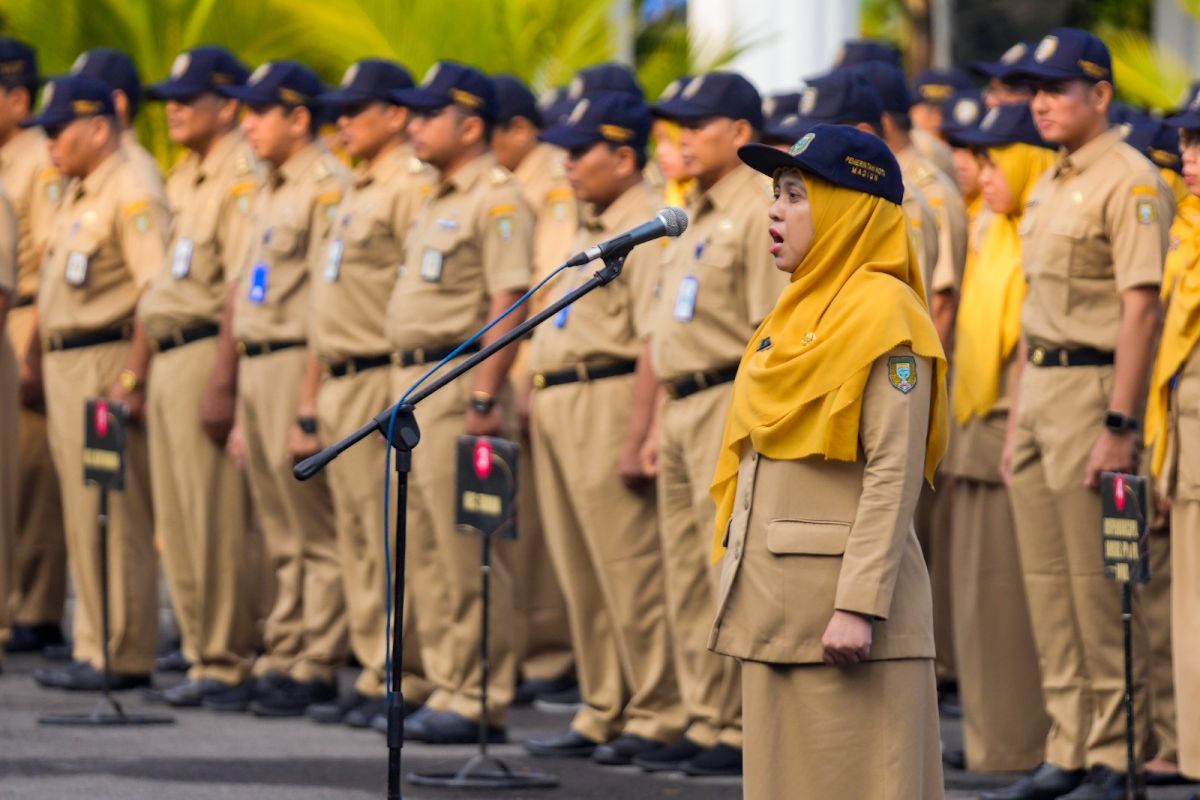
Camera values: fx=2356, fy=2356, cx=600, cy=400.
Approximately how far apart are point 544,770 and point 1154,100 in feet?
31.2

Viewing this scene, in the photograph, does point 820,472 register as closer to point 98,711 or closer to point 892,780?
point 892,780

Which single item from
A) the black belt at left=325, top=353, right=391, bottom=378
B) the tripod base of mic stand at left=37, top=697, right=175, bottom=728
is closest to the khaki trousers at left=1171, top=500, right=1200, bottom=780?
the black belt at left=325, top=353, right=391, bottom=378

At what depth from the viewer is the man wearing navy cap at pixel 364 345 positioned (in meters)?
9.27

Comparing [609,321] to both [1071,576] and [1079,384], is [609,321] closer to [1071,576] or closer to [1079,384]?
[1079,384]

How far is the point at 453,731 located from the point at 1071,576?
2.57 metres

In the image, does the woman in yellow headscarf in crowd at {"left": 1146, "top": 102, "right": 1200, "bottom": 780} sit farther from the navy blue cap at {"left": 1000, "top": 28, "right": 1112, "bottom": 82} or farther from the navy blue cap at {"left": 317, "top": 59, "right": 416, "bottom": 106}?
the navy blue cap at {"left": 317, "top": 59, "right": 416, "bottom": 106}

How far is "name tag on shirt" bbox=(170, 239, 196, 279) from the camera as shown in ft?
32.4

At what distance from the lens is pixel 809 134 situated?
17.8 feet

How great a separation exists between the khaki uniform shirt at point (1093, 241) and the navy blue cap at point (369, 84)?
301 centimetres

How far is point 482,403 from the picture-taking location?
8789 mm

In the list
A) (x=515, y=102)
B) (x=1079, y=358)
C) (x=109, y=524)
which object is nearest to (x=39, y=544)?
(x=109, y=524)

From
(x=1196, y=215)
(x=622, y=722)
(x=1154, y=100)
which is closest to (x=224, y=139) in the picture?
(x=622, y=722)

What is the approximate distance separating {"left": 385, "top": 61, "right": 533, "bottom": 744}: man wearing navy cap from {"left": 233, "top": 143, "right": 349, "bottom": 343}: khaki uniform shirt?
2.24ft

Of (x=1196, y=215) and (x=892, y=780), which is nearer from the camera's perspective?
(x=892, y=780)
